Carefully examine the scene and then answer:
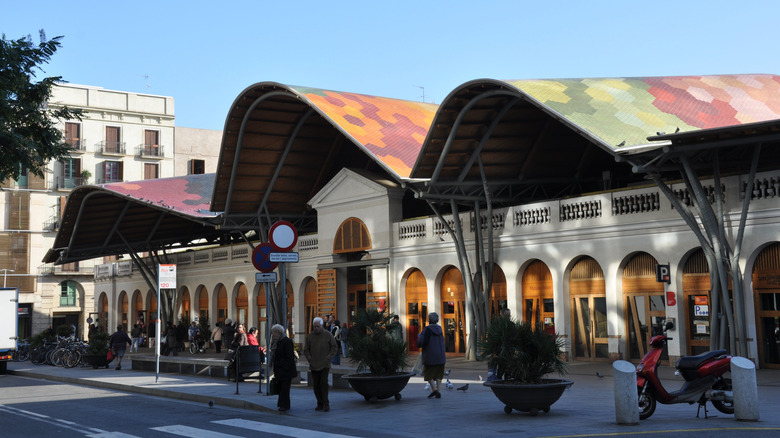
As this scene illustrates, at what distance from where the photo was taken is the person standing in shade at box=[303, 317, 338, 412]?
604 inches

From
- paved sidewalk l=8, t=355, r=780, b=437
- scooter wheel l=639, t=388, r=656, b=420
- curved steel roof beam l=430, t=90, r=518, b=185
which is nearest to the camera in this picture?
paved sidewalk l=8, t=355, r=780, b=437

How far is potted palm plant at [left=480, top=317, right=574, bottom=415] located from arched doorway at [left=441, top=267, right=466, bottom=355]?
706 inches

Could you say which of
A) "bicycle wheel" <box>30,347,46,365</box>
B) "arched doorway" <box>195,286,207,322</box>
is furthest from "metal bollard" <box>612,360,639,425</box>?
"arched doorway" <box>195,286,207,322</box>

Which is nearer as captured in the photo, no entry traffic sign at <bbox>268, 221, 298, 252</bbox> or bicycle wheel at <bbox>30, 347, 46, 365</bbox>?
no entry traffic sign at <bbox>268, 221, 298, 252</bbox>

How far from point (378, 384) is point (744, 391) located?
662 centimetres

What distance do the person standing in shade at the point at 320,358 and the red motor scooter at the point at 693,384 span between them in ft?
18.1

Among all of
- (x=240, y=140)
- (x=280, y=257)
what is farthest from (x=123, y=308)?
(x=280, y=257)

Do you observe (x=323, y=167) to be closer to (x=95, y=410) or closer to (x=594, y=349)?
(x=594, y=349)

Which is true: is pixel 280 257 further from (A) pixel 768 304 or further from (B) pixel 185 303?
(B) pixel 185 303

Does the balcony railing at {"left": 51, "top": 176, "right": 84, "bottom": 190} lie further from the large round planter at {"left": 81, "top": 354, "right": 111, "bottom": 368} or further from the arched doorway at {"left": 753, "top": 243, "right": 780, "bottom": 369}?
the arched doorway at {"left": 753, "top": 243, "right": 780, "bottom": 369}

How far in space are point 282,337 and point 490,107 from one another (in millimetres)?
14073

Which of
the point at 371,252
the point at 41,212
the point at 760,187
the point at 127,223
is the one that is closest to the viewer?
the point at 760,187

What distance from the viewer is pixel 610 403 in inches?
598

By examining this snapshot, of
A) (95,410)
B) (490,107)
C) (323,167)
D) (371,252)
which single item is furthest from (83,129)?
(95,410)
